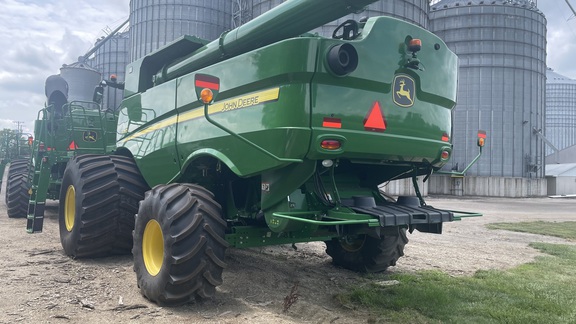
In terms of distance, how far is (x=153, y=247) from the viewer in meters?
4.74

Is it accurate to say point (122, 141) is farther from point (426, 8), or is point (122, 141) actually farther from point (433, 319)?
point (426, 8)

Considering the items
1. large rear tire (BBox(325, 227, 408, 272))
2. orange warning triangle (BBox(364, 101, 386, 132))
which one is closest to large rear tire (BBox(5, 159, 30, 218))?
large rear tire (BBox(325, 227, 408, 272))

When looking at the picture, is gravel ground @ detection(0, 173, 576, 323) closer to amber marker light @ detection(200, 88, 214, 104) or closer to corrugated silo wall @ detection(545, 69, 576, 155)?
amber marker light @ detection(200, 88, 214, 104)

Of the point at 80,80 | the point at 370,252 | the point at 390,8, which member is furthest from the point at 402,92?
the point at 390,8

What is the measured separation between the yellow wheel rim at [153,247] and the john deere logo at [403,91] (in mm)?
2716

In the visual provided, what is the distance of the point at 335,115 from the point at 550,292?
137 inches

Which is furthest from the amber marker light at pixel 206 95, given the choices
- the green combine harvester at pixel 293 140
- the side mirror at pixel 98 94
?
the side mirror at pixel 98 94

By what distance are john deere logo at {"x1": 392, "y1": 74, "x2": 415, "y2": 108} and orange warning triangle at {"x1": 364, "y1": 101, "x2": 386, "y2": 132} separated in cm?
25

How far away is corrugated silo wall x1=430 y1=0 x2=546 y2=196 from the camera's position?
34.4 meters

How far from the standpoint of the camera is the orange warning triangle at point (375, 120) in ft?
13.8

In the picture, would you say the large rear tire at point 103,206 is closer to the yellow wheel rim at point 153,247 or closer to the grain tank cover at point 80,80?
the yellow wheel rim at point 153,247

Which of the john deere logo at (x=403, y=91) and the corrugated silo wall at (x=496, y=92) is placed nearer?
the john deere logo at (x=403, y=91)

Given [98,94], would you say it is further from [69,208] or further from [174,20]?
[174,20]

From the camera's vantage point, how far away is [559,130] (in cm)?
6169
